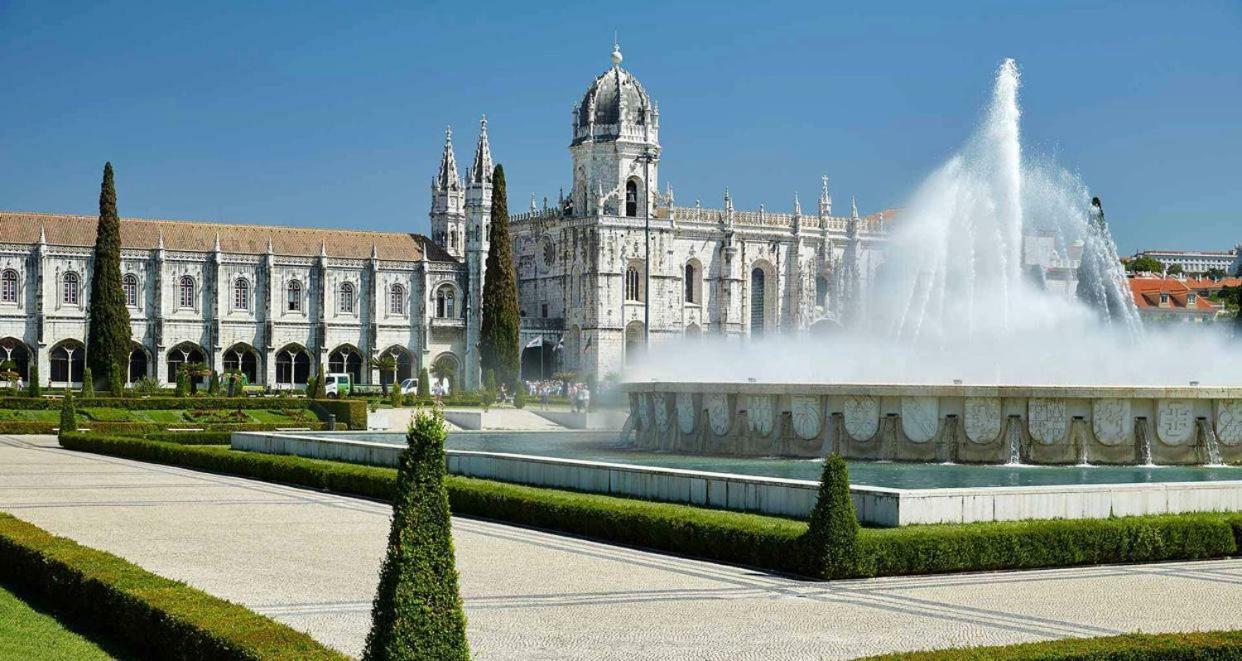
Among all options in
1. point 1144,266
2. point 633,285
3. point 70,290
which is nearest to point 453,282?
point 633,285

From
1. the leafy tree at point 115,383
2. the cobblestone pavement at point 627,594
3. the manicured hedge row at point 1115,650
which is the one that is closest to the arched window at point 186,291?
the leafy tree at point 115,383

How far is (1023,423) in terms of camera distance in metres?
23.7

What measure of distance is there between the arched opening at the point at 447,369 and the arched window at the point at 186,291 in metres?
11.7

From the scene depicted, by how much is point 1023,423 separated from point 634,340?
49371 mm

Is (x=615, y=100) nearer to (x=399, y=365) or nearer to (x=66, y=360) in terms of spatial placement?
(x=399, y=365)

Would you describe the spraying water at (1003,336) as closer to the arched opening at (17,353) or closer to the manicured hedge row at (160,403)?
the manicured hedge row at (160,403)

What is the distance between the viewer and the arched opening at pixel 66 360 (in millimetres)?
66000

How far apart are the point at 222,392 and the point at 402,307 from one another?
610 inches

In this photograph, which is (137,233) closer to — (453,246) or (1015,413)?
(453,246)

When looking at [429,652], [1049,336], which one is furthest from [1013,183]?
[429,652]

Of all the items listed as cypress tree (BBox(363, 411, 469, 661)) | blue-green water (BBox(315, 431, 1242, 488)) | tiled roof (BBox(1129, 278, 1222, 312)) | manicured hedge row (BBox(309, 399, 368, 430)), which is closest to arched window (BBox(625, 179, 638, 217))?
manicured hedge row (BBox(309, 399, 368, 430))

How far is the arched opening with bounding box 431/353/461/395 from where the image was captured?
7172cm

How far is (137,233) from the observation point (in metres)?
68.9

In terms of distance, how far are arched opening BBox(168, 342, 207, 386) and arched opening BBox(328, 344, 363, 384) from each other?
19.7 ft
